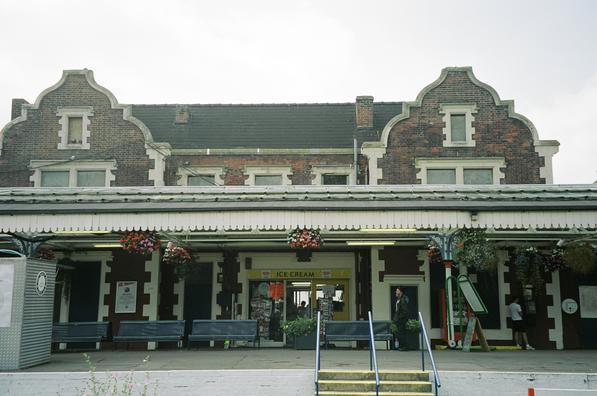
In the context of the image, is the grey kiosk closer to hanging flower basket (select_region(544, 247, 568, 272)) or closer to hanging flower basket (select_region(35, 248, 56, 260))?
hanging flower basket (select_region(35, 248, 56, 260))

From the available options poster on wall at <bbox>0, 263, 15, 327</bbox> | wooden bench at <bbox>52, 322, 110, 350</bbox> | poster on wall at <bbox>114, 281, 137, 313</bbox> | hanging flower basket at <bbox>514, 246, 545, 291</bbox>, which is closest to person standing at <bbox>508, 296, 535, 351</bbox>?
hanging flower basket at <bbox>514, 246, 545, 291</bbox>

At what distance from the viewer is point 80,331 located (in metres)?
15.5

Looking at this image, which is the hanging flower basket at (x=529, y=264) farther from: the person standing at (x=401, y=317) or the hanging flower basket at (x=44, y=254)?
the hanging flower basket at (x=44, y=254)

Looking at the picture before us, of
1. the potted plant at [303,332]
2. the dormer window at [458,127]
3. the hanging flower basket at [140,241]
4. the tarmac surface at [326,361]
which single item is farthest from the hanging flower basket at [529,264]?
the hanging flower basket at [140,241]

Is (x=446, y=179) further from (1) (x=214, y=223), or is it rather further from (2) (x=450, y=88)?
(1) (x=214, y=223)

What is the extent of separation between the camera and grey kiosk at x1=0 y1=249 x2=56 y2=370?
449 inches

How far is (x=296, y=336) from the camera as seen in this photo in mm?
14453

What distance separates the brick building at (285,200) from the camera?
41.2 ft

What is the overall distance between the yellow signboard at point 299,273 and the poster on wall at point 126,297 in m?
3.32

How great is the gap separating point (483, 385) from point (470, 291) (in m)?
4.19

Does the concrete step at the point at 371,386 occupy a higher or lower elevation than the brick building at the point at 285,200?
lower

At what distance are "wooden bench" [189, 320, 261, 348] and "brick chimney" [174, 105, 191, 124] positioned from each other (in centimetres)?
1006

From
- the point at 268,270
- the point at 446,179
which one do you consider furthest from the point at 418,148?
the point at 268,270

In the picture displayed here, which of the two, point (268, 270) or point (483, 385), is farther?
point (268, 270)
